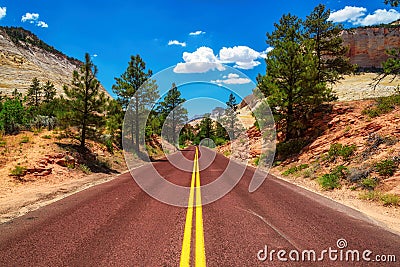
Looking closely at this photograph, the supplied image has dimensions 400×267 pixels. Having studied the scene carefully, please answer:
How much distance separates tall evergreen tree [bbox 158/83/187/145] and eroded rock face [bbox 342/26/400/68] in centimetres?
8436

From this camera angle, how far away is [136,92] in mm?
25750

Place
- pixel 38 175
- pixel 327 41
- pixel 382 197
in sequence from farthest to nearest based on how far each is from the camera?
pixel 327 41
pixel 38 175
pixel 382 197

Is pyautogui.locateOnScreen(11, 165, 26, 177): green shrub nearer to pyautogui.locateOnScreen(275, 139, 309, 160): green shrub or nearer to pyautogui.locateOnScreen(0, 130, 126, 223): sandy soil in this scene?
pyautogui.locateOnScreen(0, 130, 126, 223): sandy soil

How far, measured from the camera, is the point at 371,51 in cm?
9775

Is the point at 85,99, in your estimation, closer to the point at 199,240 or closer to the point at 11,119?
the point at 11,119

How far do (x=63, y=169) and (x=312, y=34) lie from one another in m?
23.4

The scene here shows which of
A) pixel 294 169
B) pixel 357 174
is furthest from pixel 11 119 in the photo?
pixel 357 174

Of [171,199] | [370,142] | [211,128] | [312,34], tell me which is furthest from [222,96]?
[211,128]

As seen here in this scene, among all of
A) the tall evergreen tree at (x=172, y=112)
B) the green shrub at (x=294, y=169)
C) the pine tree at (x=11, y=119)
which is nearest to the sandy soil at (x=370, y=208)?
the green shrub at (x=294, y=169)

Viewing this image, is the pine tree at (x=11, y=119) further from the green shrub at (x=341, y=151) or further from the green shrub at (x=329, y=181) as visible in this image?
the green shrub at (x=341, y=151)

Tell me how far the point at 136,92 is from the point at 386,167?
22852 mm

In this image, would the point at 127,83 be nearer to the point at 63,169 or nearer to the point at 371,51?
the point at 63,169

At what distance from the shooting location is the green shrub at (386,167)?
816 cm

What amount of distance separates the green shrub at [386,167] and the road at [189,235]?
284cm
